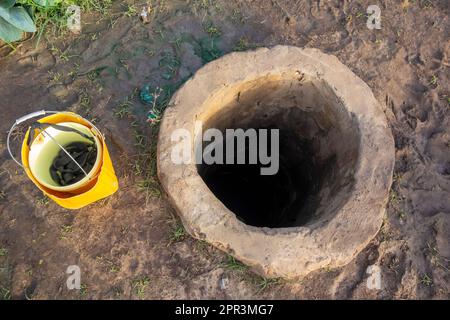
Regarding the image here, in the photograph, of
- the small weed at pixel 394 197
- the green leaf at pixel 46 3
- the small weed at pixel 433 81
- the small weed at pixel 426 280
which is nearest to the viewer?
the small weed at pixel 426 280

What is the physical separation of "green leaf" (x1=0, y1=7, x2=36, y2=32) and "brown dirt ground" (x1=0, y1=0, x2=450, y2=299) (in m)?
0.18

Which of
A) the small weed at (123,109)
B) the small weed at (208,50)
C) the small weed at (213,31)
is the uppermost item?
the small weed at (213,31)

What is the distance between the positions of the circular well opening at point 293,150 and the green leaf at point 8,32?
4.96 ft

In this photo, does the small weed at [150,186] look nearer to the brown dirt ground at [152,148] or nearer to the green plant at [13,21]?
the brown dirt ground at [152,148]

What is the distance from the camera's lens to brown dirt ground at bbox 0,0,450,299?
2.41 metres

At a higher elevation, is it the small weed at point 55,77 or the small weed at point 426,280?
the small weed at point 55,77

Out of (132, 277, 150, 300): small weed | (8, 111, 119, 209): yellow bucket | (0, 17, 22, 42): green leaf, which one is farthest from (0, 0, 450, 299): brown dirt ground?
(8, 111, 119, 209): yellow bucket

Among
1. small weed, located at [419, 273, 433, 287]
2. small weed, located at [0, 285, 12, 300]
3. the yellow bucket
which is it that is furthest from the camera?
small weed, located at [419, 273, 433, 287]

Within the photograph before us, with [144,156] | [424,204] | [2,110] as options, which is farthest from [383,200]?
[2,110]

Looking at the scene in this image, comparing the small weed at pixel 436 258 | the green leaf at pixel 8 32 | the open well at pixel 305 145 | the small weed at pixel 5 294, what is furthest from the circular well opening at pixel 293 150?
the green leaf at pixel 8 32

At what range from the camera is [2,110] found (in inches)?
111

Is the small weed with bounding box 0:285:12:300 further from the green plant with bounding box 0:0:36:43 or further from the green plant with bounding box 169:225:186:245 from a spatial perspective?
the green plant with bounding box 0:0:36:43

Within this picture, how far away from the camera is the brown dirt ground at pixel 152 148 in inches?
94.8

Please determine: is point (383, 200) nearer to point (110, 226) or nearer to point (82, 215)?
point (110, 226)
